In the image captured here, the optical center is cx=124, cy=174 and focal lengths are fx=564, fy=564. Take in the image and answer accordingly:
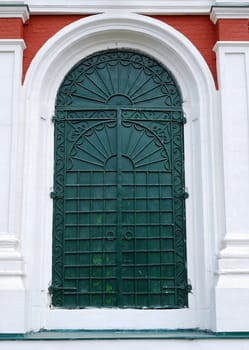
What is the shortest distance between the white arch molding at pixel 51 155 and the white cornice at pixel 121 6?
117 mm

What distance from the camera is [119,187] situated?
269 inches

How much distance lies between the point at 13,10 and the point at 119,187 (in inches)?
99.4

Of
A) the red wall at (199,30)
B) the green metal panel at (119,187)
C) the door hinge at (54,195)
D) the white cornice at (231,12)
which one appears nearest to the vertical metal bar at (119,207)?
the green metal panel at (119,187)

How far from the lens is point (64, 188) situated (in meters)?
6.88

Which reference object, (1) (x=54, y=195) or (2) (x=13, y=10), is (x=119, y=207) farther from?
(2) (x=13, y=10)

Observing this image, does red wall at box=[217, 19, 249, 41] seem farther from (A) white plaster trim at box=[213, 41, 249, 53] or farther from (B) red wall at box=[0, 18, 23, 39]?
(B) red wall at box=[0, 18, 23, 39]

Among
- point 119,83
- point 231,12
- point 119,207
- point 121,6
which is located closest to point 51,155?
point 119,207

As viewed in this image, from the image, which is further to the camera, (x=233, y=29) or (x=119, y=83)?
(x=119, y=83)

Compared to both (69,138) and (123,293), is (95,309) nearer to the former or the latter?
(123,293)

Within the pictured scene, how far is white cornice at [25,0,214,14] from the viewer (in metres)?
7.06

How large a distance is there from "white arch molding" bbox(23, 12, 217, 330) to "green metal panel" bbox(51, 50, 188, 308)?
0.11 m

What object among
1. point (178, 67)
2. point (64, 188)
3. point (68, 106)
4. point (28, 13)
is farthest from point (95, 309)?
point (28, 13)

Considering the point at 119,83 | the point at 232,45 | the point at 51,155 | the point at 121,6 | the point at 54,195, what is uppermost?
the point at 121,6

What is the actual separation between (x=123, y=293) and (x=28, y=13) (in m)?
3.63
